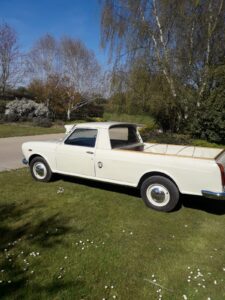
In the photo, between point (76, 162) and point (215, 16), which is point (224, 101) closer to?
point (215, 16)

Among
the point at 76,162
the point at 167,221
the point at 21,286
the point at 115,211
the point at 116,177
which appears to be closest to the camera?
the point at 21,286

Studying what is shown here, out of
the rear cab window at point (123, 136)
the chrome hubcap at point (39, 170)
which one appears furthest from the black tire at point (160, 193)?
the chrome hubcap at point (39, 170)

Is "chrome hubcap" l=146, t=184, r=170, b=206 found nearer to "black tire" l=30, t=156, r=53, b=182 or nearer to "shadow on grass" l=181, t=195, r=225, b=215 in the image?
"shadow on grass" l=181, t=195, r=225, b=215

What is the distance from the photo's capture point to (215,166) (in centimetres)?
399

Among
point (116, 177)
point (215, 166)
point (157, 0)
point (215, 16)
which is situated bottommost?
point (116, 177)

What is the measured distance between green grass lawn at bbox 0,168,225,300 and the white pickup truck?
49cm

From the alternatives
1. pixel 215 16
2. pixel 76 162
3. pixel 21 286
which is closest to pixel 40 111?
pixel 215 16

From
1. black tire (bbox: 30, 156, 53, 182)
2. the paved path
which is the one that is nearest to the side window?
black tire (bbox: 30, 156, 53, 182)

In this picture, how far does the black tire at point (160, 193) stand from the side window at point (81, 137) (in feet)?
5.09

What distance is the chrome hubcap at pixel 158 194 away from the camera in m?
4.57

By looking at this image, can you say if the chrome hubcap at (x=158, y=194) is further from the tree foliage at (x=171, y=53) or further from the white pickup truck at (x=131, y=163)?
the tree foliage at (x=171, y=53)

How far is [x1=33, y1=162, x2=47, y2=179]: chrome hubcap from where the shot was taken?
6039 mm

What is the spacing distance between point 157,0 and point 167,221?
38.7 ft

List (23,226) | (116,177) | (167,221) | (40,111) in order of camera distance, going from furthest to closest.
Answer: (40,111)
(116,177)
(167,221)
(23,226)
